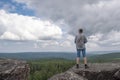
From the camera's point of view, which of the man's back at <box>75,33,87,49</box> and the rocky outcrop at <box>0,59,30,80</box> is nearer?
the rocky outcrop at <box>0,59,30,80</box>

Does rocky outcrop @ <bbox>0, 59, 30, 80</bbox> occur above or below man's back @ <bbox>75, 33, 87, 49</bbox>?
below

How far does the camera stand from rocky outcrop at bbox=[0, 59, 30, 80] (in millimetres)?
21828

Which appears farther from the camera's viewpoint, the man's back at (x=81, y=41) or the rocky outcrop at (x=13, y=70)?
the man's back at (x=81, y=41)

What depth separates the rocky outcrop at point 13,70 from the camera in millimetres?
21828

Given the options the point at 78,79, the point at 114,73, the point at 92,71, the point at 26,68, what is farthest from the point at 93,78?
the point at 26,68

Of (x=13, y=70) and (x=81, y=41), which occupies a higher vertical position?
(x=81, y=41)

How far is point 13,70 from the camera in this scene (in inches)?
882

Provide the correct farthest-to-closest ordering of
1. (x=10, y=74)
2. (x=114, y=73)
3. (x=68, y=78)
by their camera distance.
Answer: (x=114, y=73) → (x=10, y=74) → (x=68, y=78)

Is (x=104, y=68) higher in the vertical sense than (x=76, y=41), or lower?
lower

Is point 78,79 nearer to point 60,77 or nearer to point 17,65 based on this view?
point 60,77

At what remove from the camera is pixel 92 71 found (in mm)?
24562

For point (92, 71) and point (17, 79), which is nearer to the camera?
point (17, 79)

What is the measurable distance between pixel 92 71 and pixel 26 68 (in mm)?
7733

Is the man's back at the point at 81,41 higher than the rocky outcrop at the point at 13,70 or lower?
higher
